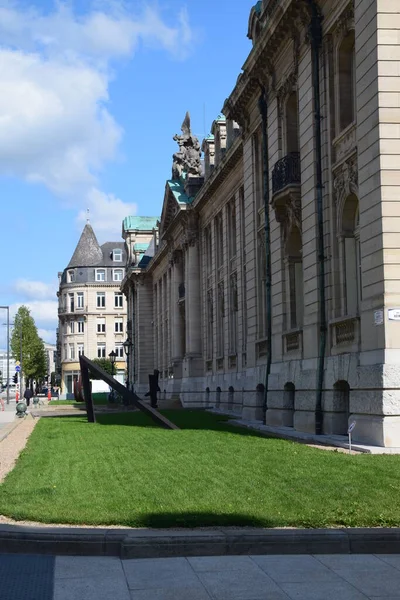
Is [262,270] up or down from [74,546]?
up

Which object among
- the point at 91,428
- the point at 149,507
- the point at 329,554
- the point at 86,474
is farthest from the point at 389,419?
the point at 91,428

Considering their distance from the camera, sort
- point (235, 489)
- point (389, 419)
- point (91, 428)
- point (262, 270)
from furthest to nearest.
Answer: point (262, 270)
point (91, 428)
point (389, 419)
point (235, 489)

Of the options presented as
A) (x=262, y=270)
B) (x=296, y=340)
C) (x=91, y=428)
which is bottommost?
(x=91, y=428)

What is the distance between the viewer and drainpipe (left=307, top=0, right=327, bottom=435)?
2458 centimetres

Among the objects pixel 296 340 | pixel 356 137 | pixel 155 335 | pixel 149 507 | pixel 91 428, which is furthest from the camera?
pixel 155 335

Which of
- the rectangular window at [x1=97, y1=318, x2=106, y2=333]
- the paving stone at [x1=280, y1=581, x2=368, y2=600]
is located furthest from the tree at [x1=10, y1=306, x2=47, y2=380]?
the paving stone at [x1=280, y1=581, x2=368, y2=600]

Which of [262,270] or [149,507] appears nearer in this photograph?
[149,507]

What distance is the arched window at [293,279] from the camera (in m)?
29.5

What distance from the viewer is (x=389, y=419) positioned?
19.2 metres

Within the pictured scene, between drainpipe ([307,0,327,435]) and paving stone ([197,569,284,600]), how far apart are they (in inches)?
624

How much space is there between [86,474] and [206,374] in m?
40.7

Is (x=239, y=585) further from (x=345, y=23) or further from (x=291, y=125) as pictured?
(x=291, y=125)

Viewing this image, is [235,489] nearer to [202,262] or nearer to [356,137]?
[356,137]

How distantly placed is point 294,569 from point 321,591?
80 cm
